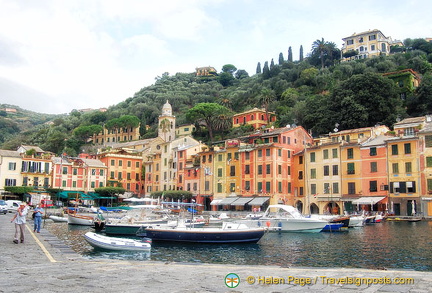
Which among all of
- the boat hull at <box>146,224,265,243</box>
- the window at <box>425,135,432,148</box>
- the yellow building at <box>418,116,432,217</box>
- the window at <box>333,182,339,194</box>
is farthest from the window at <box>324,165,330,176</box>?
the boat hull at <box>146,224,265,243</box>

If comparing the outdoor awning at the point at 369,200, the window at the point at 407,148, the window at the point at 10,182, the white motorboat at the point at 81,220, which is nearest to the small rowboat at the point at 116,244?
the white motorboat at the point at 81,220

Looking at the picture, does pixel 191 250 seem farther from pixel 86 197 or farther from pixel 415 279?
pixel 86 197

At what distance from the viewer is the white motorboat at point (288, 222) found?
124 feet

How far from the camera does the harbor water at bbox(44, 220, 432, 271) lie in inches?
836

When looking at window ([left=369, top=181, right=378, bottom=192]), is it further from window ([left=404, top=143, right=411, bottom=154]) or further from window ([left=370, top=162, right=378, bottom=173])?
window ([left=404, top=143, right=411, bottom=154])

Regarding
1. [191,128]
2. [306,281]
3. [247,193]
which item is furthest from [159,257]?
[191,128]

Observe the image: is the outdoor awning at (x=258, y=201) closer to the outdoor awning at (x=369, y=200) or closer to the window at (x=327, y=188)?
the window at (x=327, y=188)

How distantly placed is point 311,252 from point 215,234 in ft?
24.6

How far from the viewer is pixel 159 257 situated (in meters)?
23.5

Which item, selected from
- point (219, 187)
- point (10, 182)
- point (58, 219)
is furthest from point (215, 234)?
point (10, 182)

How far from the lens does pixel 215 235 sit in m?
29.5

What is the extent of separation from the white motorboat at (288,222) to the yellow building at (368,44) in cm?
9068

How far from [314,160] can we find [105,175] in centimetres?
4177

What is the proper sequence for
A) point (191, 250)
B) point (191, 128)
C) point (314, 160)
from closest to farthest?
→ point (191, 250) → point (314, 160) → point (191, 128)
